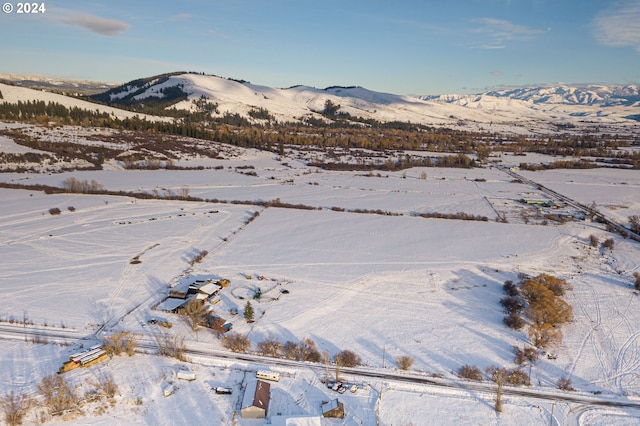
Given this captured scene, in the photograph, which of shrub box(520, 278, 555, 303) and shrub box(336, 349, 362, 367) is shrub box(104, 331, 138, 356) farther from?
shrub box(520, 278, 555, 303)

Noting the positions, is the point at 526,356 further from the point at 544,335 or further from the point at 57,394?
the point at 57,394

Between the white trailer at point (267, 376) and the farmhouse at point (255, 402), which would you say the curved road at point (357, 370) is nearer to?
the white trailer at point (267, 376)

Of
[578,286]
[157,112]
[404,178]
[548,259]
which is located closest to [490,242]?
[548,259]

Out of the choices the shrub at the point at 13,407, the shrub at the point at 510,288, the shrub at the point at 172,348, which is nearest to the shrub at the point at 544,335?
the shrub at the point at 510,288

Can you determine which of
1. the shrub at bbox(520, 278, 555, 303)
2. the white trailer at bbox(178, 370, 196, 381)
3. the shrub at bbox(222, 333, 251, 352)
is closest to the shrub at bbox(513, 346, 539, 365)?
the shrub at bbox(520, 278, 555, 303)

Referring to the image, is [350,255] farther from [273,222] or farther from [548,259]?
[548,259]

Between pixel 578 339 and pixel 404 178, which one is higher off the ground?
pixel 404 178
